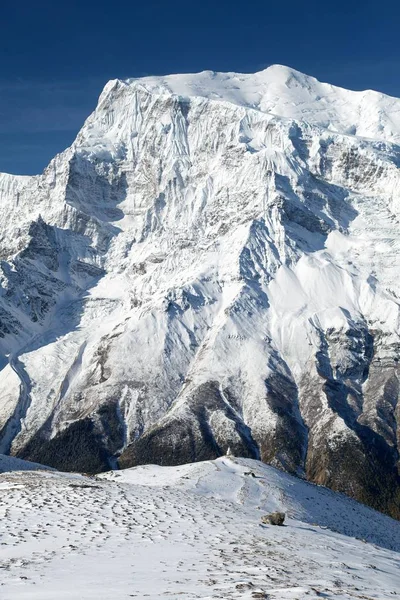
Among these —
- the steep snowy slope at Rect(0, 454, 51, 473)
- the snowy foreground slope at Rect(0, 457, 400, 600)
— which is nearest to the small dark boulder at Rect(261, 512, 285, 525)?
the snowy foreground slope at Rect(0, 457, 400, 600)

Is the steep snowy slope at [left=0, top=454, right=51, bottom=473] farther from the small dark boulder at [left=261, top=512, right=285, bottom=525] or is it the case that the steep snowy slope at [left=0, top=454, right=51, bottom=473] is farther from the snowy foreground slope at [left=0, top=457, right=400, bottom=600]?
the small dark boulder at [left=261, top=512, right=285, bottom=525]

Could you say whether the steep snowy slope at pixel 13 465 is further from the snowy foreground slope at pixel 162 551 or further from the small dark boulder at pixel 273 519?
the small dark boulder at pixel 273 519

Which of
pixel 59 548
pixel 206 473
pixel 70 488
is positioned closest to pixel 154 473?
pixel 206 473

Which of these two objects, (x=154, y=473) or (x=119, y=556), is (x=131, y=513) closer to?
(x=119, y=556)

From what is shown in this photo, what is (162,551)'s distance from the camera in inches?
1750

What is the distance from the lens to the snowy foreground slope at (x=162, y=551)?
115 ft

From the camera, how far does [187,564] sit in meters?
40.6

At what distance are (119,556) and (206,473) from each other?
181ft

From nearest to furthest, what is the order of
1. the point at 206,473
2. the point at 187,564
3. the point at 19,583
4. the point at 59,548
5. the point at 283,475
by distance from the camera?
the point at 19,583 → the point at 187,564 → the point at 59,548 → the point at 206,473 → the point at 283,475

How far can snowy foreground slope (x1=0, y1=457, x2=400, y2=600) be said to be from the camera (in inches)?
1375

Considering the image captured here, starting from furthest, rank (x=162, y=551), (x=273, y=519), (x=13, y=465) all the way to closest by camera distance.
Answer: (x=13, y=465)
(x=273, y=519)
(x=162, y=551)

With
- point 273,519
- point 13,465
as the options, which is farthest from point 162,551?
point 13,465

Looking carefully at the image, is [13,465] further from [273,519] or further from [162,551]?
[162,551]

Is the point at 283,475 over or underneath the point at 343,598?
over
